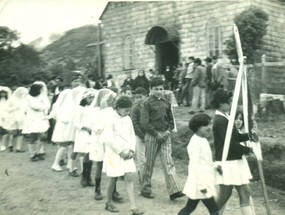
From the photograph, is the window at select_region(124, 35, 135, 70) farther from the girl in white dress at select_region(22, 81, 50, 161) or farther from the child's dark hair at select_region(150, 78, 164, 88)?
the child's dark hair at select_region(150, 78, 164, 88)

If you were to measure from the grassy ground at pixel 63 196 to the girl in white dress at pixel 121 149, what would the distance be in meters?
0.48

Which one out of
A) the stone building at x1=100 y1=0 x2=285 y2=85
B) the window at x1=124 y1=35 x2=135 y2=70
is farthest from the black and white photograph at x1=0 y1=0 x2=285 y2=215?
the window at x1=124 y1=35 x2=135 y2=70

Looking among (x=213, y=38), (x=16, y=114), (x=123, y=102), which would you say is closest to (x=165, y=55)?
(x=213, y=38)

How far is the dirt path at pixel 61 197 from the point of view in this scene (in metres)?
5.20

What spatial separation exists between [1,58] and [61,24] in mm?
1056

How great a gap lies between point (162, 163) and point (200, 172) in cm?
164

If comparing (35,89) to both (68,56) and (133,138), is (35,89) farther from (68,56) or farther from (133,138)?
(68,56)

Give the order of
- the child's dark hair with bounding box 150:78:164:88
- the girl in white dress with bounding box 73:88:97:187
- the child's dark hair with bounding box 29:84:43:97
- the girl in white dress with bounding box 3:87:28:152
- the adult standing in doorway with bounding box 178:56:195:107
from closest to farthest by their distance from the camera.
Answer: the child's dark hair with bounding box 150:78:164:88 → the girl in white dress with bounding box 73:88:97:187 → the child's dark hair with bounding box 29:84:43:97 → the girl in white dress with bounding box 3:87:28:152 → the adult standing in doorway with bounding box 178:56:195:107

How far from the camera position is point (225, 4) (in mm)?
14516

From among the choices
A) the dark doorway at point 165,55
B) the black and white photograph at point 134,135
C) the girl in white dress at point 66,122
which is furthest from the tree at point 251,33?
the girl in white dress at point 66,122

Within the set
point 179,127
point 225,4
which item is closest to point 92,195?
point 179,127

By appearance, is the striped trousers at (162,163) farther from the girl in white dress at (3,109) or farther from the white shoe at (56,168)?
the girl in white dress at (3,109)

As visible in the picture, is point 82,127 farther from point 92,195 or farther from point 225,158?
point 225,158

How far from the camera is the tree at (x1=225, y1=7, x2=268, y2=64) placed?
1237 centimetres
